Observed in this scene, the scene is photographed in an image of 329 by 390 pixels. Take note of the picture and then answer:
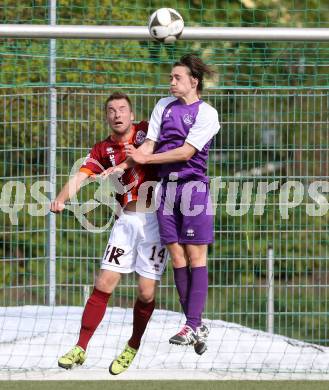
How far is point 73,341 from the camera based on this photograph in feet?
31.6

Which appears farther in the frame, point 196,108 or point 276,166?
point 276,166

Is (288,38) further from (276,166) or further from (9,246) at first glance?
(9,246)

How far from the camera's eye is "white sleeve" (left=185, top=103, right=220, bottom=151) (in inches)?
279

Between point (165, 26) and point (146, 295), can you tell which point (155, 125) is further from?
→ point (146, 295)

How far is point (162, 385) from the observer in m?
8.84

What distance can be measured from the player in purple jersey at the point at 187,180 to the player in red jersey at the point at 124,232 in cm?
16

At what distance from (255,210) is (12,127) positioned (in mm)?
2086

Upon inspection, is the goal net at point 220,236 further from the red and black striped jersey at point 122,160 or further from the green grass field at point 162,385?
the red and black striped jersey at point 122,160

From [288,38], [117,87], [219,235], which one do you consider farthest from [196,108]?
[219,235]

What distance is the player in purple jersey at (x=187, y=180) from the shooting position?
283 inches

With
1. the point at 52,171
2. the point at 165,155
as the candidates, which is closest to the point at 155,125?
the point at 165,155

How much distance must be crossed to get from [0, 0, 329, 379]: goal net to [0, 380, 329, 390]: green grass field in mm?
409

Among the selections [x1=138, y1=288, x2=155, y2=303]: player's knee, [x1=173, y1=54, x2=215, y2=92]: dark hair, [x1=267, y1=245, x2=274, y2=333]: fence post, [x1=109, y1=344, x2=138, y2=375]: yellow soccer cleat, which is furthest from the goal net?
[x1=173, y1=54, x2=215, y2=92]: dark hair

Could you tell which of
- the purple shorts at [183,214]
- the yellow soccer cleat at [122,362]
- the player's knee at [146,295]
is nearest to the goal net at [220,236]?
the yellow soccer cleat at [122,362]
